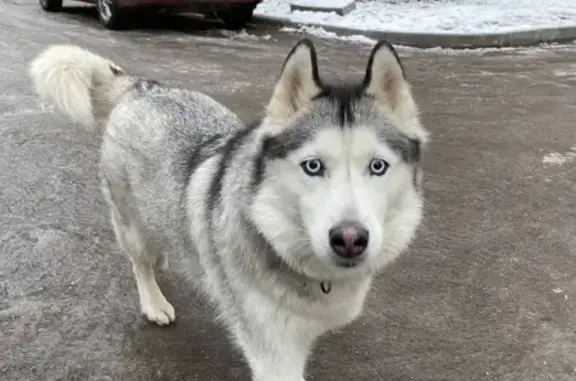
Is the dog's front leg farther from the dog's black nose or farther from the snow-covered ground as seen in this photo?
the snow-covered ground

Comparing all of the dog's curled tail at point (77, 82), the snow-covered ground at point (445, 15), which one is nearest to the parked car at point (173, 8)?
the snow-covered ground at point (445, 15)

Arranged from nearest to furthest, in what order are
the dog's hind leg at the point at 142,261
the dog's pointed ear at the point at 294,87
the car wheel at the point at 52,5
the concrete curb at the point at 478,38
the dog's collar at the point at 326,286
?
the dog's pointed ear at the point at 294,87 → the dog's collar at the point at 326,286 → the dog's hind leg at the point at 142,261 → the concrete curb at the point at 478,38 → the car wheel at the point at 52,5

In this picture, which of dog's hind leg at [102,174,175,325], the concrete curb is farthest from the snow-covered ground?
dog's hind leg at [102,174,175,325]

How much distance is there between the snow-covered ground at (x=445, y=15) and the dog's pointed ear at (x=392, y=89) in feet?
29.4

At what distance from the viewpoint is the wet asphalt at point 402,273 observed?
3.35 metres

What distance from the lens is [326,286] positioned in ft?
8.67

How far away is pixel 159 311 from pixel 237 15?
31.1 ft

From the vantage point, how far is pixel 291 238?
2.46 metres

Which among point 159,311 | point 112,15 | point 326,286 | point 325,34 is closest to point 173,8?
point 112,15

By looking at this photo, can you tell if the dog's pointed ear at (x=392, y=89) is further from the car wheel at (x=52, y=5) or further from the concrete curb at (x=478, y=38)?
the car wheel at (x=52, y=5)

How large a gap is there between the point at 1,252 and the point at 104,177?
3.68 feet

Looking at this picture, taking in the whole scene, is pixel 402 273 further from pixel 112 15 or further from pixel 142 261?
pixel 112 15

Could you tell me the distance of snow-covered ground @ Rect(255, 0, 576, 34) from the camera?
11.4 meters

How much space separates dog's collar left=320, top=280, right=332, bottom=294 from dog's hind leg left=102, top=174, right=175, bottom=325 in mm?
1326
